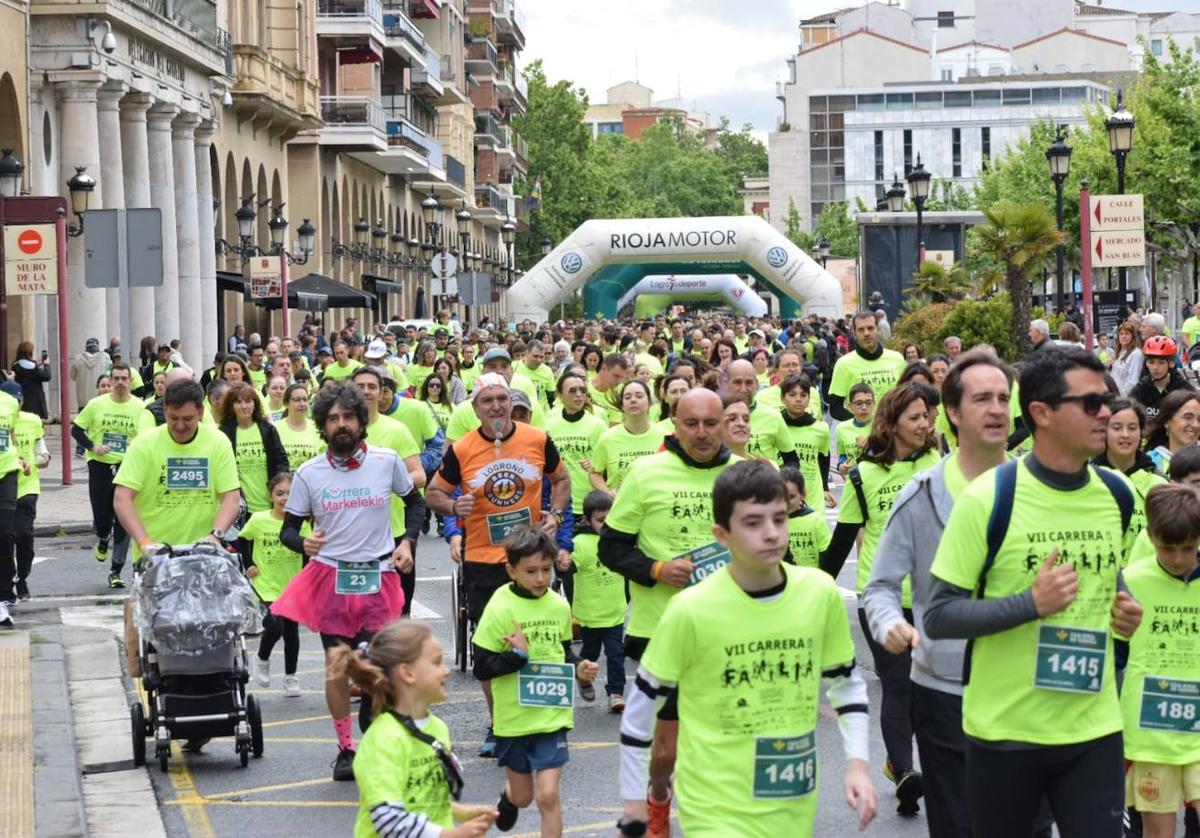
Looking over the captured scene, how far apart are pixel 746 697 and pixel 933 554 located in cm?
119

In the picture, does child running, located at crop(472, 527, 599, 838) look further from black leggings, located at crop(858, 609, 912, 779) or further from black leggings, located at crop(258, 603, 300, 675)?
black leggings, located at crop(258, 603, 300, 675)

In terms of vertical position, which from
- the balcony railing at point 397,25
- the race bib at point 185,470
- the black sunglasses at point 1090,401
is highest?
the balcony railing at point 397,25

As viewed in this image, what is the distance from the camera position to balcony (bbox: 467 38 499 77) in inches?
4232

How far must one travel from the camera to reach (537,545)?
8984 mm

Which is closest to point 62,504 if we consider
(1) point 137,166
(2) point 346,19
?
(1) point 137,166

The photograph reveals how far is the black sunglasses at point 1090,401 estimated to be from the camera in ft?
19.0

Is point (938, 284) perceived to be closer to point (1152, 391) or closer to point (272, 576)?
point (1152, 391)

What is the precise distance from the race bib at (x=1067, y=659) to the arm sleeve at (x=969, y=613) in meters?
0.13

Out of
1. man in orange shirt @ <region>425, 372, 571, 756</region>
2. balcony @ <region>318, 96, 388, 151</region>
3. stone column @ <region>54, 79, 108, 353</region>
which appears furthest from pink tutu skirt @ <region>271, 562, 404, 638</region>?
balcony @ <region>318, 96, 388, 151</region>

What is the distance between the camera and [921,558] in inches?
275

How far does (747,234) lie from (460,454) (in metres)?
46.5

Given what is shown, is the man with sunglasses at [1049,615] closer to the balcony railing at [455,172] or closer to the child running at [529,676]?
the child running at [529,676]

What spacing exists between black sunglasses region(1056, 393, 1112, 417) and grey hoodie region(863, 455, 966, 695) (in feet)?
3.49

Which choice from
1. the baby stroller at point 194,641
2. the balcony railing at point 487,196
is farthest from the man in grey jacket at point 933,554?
the balcony railing at point 487,196
